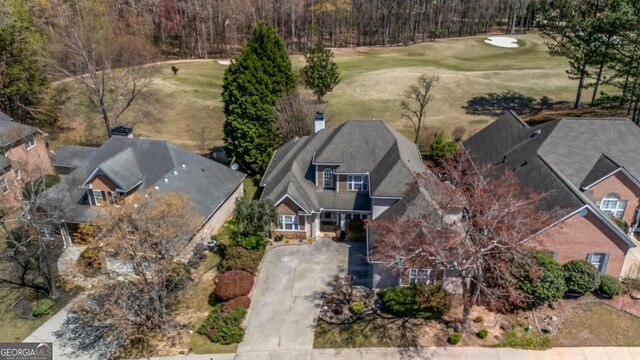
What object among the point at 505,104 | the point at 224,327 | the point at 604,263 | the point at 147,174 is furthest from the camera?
the point at 505,104

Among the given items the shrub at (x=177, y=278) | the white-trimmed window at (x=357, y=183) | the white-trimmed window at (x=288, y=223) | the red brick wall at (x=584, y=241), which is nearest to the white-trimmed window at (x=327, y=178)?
the white-trimmed window at (x=357, y=183)

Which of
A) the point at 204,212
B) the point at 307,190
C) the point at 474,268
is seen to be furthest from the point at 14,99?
the point at 474,268

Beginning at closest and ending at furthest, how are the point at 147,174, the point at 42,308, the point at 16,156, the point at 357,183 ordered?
the point at 42,308
the point at 147,174
the point at 357,183
the point at 16,156

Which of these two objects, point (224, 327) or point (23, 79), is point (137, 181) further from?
point (23, 79)

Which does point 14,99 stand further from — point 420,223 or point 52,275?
point 420,223

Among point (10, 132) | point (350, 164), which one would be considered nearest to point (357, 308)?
point (350, 164)

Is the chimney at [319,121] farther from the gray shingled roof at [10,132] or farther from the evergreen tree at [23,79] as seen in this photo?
the evergreen tree at [23,79]
